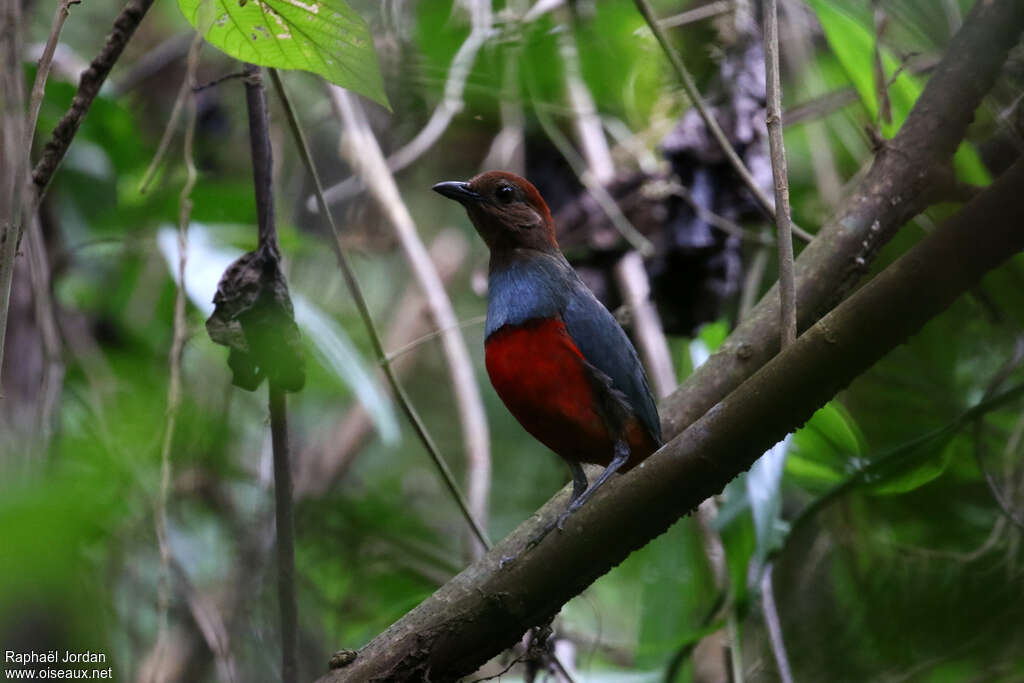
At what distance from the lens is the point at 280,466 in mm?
2182

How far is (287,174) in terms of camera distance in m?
4.96

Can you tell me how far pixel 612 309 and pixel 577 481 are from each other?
1665 mm

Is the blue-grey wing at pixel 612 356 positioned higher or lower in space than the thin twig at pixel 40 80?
lower

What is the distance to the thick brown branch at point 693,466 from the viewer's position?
4.91ft

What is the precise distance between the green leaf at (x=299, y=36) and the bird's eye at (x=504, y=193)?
87 centimetres


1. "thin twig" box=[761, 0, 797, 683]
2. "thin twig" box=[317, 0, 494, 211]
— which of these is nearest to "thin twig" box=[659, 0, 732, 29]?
"thin twig" box=[317, 0, 494, 211]

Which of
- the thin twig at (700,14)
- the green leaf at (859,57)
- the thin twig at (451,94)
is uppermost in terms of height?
the thin twig at (451,94)

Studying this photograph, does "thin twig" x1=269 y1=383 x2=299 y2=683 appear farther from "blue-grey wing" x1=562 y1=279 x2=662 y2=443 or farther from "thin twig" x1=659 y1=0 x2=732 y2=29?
"thin twig" x1=659 y1=0 x2=732 y2=29

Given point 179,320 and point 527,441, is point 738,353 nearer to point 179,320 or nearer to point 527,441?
point 179,320

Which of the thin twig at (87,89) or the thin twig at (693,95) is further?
the thin twig at (693,95)

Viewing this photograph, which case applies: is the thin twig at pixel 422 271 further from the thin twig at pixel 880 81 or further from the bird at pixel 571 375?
the thin twig at pixel 880 81

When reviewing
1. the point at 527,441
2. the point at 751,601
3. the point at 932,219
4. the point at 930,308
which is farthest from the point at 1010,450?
the point at 527,441

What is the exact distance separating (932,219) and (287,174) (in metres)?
3.15

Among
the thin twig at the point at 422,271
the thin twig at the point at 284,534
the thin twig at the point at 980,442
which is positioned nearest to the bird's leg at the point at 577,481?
the thin twig at the point at 284,534
